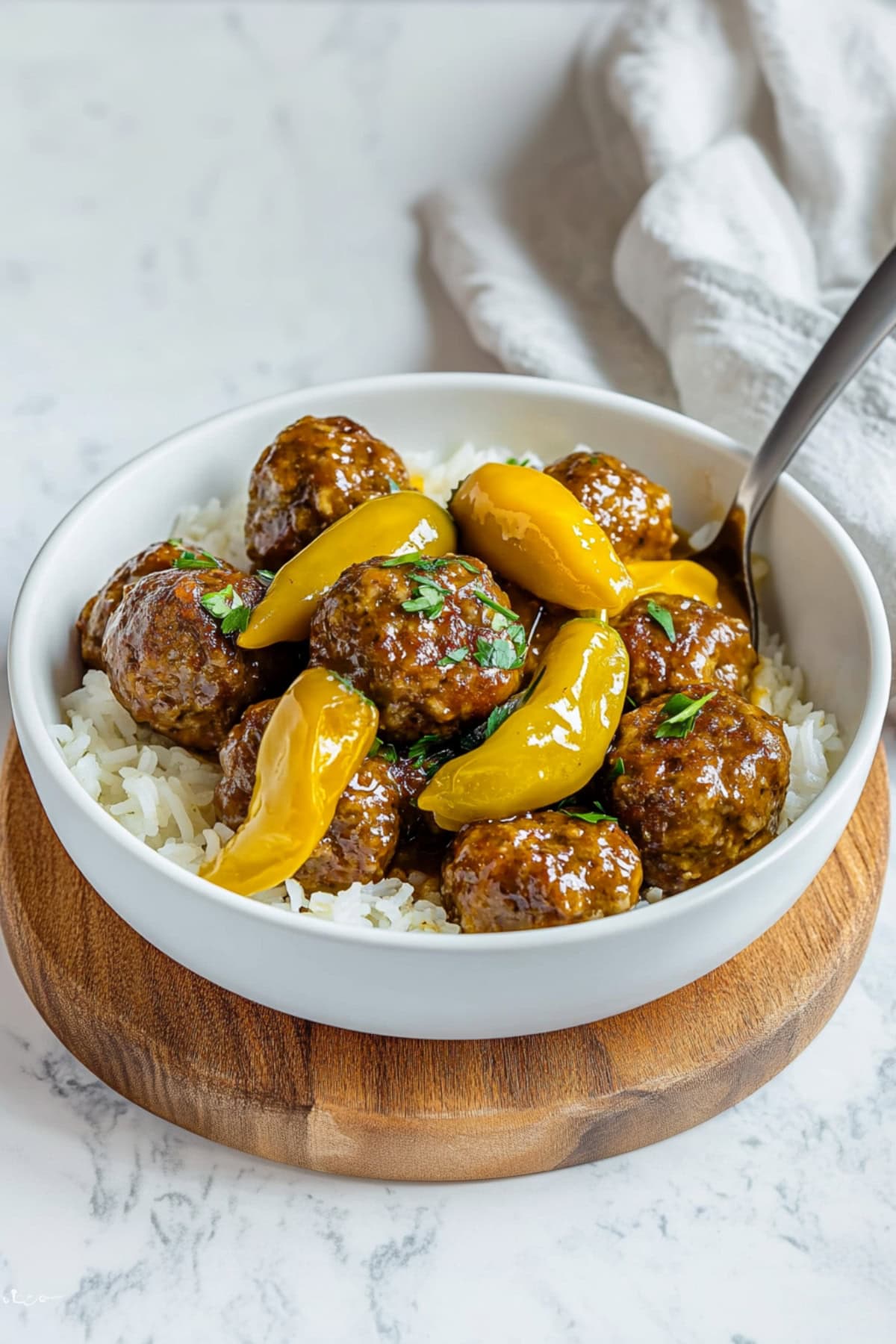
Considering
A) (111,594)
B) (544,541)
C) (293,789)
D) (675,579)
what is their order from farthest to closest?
1. (675,579)
2. (111,594)
3. (544,541)
4. (293,789)

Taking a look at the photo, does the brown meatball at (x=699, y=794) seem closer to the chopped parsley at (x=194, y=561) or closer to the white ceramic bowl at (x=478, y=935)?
the white ceramic bowl at (x=478, y=935)

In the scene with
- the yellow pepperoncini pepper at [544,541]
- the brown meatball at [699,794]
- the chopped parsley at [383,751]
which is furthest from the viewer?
the yellow pepperoncini pepper at [544,541]

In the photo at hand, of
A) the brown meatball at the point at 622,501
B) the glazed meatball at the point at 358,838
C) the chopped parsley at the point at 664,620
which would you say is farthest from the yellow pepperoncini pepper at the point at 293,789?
the brown meatball at the point at 622,501

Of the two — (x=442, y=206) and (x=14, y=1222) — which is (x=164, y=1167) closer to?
(x=14, y=1222)

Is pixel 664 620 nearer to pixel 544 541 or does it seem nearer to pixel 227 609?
pixel 544 541

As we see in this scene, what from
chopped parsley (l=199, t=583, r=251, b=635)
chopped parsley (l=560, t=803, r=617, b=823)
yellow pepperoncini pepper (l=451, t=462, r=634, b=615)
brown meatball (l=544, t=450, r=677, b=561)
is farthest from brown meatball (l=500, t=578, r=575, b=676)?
chopped parsley (l=199, t=583, r=251, b=635)

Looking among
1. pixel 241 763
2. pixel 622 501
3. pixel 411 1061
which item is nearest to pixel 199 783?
pixel 241 763

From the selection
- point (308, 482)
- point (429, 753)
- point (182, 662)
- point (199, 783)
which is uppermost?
point (308, 482)
